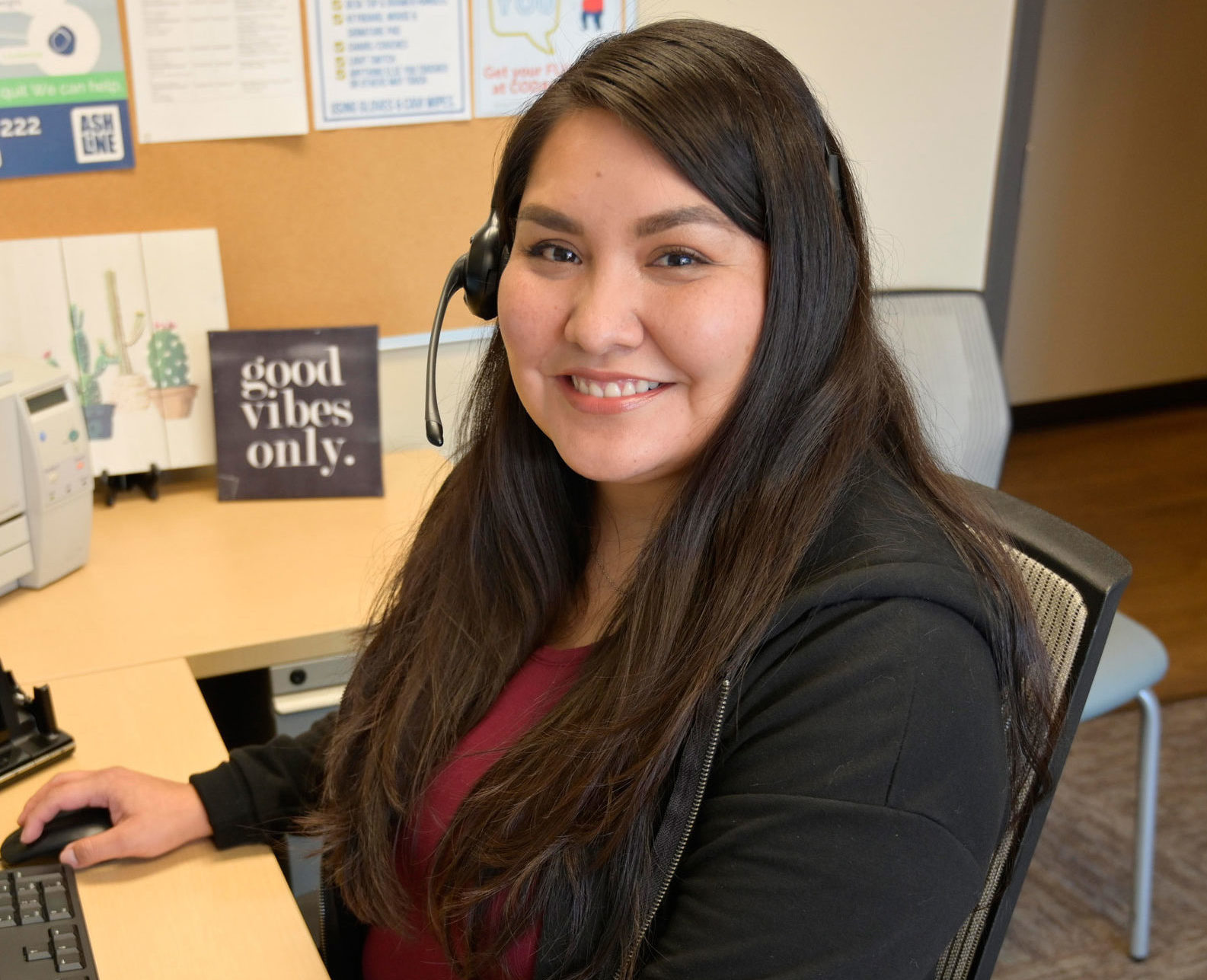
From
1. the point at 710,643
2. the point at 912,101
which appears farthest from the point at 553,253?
the point at 912,101

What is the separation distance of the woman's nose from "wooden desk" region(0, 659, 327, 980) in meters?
0.53

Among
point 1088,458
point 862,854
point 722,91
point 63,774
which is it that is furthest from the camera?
point 1088,458

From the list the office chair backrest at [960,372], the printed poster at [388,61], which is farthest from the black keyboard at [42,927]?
the office chair backrest at [960,372]

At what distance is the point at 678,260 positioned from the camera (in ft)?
2.89

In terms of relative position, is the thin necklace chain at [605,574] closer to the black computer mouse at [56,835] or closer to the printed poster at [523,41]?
the black computer mouse at [56,835]

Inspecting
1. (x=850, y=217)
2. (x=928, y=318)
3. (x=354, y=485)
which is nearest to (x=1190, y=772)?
(x=928, y=318)

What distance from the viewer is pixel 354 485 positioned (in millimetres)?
1865

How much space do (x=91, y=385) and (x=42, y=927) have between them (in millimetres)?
1058

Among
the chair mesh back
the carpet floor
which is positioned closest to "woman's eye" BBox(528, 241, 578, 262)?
the chair mesh back

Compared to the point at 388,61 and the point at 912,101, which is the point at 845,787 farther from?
the point at 912,101

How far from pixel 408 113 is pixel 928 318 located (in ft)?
3.00

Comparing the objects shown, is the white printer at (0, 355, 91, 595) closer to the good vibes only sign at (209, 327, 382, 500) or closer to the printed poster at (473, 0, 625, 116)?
the good vibes only sign at (209, 327, 382, 500)

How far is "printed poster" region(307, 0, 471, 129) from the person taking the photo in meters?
1.83

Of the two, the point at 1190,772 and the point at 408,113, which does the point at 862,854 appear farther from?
the point at 1190,772
